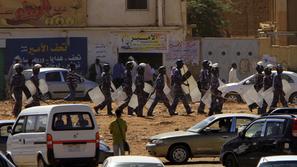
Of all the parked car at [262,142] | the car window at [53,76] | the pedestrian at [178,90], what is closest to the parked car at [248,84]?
the pedestrian at [178,90]

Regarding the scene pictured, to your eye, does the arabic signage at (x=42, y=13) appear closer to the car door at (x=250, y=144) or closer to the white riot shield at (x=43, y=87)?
the white riot shield at (x=43, y=87)

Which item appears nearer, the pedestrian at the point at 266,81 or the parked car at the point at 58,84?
the pedestrian at the point at 266,81

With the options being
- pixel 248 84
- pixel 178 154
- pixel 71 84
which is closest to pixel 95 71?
pixel 71 84

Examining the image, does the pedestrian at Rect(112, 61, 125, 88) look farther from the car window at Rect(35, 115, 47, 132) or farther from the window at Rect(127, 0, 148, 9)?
the car window at Rect(35, 115, 47, 132)

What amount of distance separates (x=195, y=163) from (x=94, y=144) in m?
4.88

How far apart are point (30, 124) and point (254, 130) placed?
5086 millimetres

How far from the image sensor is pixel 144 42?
49.4 meters

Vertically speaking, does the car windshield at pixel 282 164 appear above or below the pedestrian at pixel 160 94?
above

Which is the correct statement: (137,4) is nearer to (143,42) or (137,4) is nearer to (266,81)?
(143,42)

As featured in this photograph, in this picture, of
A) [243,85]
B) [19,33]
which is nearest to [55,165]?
[243,85]

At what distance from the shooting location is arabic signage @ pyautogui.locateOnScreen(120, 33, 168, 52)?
1944 inches

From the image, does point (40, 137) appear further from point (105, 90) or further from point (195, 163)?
point (105, 90)

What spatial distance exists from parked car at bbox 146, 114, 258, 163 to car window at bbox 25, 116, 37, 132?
4252 millimetres

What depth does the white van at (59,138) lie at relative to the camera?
77.0 ft
